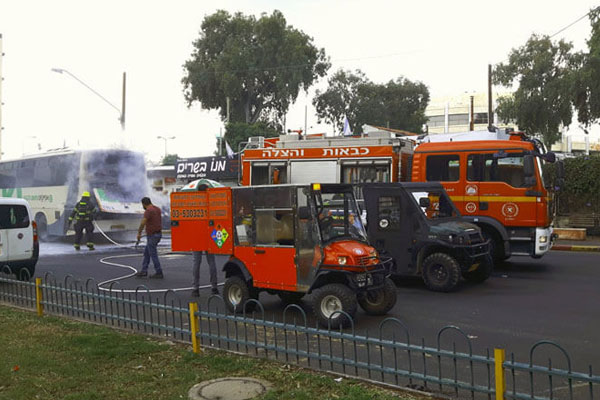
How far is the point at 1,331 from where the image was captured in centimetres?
704

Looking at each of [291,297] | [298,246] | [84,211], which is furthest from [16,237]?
[298,246]

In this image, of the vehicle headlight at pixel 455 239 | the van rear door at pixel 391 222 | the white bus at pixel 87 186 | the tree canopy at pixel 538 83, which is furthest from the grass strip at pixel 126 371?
the tree canopy at pixel 538 83

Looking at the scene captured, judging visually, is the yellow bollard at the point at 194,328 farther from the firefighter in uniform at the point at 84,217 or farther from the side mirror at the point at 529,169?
the firefighter in uniform at the point at 84,217

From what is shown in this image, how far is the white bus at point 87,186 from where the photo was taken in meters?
20.6

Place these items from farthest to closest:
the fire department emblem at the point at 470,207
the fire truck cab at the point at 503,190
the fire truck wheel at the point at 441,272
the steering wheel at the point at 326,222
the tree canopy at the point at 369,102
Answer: the tree canopy at the point at 369,102, the fire department emblem at the point at 470,207, the fire truck cab at the point at 503,190, the fire truck wheel at the point at 441,272, the steering wheel at the point at 326,222

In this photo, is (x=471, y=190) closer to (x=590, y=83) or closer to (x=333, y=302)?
(x=333, y=302)

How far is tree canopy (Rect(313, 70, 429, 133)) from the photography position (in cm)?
4844

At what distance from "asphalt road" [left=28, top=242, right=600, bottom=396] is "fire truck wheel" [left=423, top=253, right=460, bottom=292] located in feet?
0.58

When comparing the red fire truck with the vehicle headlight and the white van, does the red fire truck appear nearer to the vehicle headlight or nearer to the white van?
the vehicle headlight

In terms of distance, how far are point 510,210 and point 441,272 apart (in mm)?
2810

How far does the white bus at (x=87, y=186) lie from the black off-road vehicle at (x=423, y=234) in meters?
13.3

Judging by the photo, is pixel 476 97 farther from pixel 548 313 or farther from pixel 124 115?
pixel 548 313

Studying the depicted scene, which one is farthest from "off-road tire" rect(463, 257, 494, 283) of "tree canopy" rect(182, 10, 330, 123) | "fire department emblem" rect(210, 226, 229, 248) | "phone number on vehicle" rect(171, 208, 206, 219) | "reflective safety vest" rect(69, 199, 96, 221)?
"tree canopy" rect(182, 10, 330, 123)

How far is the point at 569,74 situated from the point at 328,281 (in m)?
21.3
